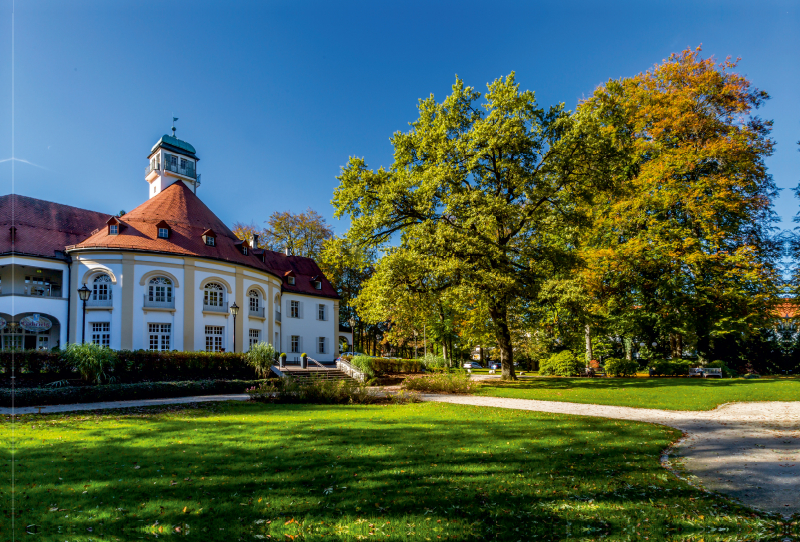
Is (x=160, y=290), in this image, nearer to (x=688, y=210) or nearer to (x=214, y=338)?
(x=214, y=338)

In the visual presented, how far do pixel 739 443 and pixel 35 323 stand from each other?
32.5 metres

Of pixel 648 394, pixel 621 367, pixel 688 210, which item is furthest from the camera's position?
pixel 621 367

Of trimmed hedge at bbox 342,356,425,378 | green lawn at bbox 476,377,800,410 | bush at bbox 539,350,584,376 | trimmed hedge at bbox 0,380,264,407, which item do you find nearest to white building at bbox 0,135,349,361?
trimmed hedge at bbox 0,380,264,407

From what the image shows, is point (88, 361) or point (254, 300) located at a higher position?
point (254, 300)

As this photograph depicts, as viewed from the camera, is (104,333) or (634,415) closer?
(634,415)

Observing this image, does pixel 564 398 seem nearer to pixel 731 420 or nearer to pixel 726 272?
pixel 731 420

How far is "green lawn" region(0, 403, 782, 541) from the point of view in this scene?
13.3ft

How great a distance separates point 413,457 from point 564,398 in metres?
10.8

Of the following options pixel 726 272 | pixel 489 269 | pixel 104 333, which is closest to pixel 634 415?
pixel 489 269

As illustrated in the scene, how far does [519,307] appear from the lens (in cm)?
2284

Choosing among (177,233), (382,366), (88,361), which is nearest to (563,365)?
(382,366)

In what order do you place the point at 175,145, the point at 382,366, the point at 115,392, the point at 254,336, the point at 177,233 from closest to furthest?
the point at 115,392
the point at 382,366
the point at 177,233
the point at 254,336
the point at 175,145

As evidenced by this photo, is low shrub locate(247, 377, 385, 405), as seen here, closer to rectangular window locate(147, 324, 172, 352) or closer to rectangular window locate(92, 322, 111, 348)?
rectangular window locate(147, 324, 172, 352)

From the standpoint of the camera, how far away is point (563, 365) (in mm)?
28453
